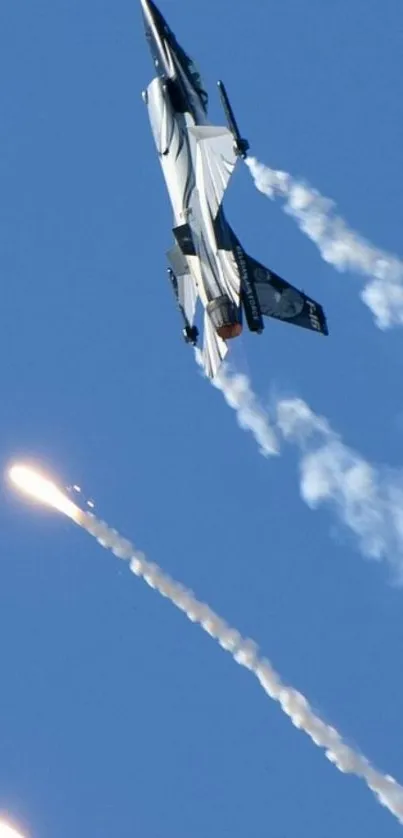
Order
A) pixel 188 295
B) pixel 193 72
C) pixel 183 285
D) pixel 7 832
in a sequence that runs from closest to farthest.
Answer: pixel 7 832, pixel 193 72, pixel 188 295, pixel 183 285

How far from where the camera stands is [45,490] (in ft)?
244

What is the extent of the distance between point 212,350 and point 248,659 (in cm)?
1154

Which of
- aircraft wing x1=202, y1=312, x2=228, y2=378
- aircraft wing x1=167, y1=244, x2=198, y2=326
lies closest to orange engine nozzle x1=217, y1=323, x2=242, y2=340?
aircraft wing x1=202, y1=312, x2=228, y2=378

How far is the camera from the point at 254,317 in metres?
71.4

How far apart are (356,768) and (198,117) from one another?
25.2m

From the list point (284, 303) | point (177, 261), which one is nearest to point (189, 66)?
point (177, 261)

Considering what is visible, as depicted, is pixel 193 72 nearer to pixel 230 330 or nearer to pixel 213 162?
pixel 213 162

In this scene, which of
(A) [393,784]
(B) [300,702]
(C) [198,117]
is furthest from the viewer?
(C) [198,117]

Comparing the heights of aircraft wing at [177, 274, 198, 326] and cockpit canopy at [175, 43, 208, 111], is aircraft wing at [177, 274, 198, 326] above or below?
below

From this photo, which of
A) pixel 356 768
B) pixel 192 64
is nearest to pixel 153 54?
pixel 192 64

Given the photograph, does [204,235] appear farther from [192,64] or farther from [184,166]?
[192,64]

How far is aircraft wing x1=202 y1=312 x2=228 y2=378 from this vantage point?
241ft

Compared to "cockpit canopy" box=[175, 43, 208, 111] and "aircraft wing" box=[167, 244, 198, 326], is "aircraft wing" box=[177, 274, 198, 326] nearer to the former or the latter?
"aircraft wing" box=[167, 244, 198, 326]

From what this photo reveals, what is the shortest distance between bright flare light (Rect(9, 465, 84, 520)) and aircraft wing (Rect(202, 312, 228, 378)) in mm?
7127
